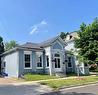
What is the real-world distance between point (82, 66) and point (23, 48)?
40.0ft

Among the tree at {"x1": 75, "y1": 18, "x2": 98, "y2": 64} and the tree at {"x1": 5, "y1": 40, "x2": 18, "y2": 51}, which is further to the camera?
the tree at {"x1": 5, "y1": 40, "x2": 18, "y2": 51}

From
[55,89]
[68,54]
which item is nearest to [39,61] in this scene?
[68,54]

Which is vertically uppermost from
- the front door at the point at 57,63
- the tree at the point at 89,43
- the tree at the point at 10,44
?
the tree at the point at 10,44

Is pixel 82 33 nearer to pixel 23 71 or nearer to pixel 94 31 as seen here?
pixel 94 31

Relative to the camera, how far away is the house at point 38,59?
2736cm

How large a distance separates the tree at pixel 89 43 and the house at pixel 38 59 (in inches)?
191

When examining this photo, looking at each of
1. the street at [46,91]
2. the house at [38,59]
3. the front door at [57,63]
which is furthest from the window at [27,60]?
the street at [46,91]

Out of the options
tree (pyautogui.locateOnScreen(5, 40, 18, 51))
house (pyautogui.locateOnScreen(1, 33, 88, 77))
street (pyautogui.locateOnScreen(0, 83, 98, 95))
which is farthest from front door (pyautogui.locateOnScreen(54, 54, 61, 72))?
tree (pyautogui.locateOnScreen(5, 40, 18, 51))

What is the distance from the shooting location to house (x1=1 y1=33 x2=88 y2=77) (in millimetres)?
27359

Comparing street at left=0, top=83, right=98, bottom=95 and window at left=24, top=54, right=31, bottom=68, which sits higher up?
window at left=24, top=54, right=31, bottom=68

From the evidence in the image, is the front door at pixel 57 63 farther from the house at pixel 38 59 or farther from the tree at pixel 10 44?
the tree at pixel 10 44

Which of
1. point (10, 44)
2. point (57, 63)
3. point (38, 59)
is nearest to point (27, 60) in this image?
point (38, 59)

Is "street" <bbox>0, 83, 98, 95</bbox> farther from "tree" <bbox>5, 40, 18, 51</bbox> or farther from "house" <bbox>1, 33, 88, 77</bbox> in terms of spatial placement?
"tree" <bbox>5, 40, 18, 51</bbox>

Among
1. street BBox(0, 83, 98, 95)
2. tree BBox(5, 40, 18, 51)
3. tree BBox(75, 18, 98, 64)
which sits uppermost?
tree BBox(5, 40, 18, 51)
